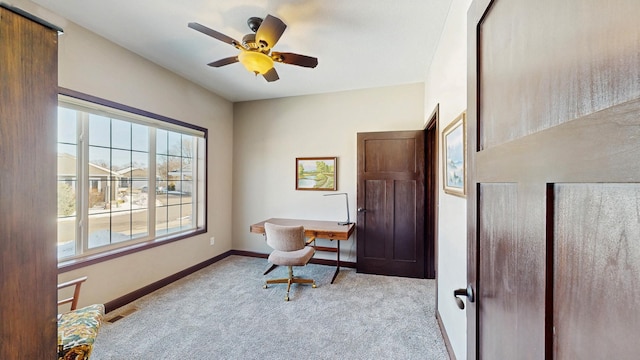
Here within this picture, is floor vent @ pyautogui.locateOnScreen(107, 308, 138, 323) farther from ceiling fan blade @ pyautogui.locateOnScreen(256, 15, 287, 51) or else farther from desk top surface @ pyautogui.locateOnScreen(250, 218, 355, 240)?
ceiling fan blade @ pyautogui.locateOnScreen(256, 15, 287, 51)

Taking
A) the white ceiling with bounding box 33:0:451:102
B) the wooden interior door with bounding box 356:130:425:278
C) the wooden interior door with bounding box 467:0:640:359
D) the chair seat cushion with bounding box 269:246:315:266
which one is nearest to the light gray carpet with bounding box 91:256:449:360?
the wooden interior door with bounding box 356:130:425:278

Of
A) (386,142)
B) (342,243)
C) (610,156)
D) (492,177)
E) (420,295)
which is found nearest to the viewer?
(610,156)

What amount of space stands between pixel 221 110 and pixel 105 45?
172 cm

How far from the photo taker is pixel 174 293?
284cm

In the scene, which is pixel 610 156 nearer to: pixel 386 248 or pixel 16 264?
pixel 16 264

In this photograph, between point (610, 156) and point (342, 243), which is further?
point (342, 243)

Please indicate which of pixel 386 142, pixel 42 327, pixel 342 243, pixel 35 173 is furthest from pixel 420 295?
pixel 35 173

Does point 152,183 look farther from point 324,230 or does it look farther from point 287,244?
point 324,230

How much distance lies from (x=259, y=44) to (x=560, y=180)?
80.6 inches

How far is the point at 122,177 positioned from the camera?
2.68 meters

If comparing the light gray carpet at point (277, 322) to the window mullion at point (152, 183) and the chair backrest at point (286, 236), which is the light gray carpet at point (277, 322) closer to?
the chair backrest at point (286, 236)

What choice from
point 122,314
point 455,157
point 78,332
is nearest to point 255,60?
point 455,157

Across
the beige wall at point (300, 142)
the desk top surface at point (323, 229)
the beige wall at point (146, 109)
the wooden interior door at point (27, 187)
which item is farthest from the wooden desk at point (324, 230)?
the wooden interior door at point (27, 187)

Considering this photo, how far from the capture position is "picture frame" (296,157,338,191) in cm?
380
